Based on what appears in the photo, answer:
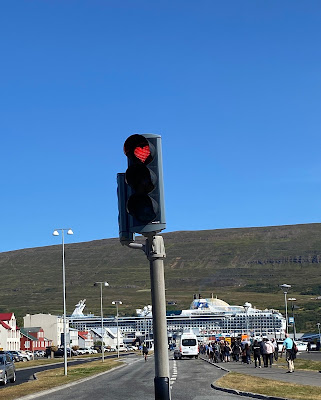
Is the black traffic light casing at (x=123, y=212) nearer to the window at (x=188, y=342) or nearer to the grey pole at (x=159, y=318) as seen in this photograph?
the grey pole at (x=159, y=318)

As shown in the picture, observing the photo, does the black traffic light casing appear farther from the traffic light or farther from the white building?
the white building

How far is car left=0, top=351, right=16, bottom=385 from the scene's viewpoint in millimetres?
34188

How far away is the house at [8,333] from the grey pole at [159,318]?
131 m

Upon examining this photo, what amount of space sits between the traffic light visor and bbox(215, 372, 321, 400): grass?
1273cm

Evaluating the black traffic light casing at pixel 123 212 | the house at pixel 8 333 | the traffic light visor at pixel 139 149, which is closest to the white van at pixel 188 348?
the black traffic light casing at pixel 123 212

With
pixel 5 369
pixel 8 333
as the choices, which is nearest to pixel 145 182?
pixel 5 369

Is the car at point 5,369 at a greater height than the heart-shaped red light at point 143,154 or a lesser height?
lesser

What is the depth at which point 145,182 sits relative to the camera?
7.72 meters

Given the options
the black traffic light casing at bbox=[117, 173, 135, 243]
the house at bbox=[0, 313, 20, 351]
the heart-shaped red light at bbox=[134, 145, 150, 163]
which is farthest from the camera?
the house at bbox=[0, 313, 20, 351]

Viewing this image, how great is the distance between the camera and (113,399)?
2169 cm

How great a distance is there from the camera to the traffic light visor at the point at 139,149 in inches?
303

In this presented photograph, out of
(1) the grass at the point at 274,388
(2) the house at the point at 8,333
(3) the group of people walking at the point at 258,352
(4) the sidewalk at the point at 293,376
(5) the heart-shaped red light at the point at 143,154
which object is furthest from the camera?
(2) the house at the point at 8,333

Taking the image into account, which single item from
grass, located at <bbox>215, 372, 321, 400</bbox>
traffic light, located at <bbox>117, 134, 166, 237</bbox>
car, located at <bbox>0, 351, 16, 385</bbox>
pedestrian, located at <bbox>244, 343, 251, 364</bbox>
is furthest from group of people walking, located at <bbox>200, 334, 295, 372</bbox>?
traffic light, located at <bbox>117, 134, 166, 237</bbox>

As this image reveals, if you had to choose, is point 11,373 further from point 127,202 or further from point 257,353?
point 127,202
